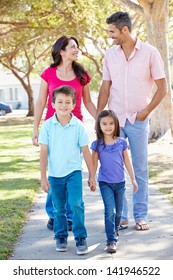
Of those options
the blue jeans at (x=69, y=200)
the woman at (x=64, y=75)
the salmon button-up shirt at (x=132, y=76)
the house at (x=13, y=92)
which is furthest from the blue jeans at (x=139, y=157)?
the house at (x=13, y=92)

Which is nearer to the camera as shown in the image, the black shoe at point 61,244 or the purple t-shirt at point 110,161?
the black shoe at point 61,244

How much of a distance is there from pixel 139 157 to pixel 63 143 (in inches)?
48.6

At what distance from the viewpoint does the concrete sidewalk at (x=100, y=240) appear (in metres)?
5.57

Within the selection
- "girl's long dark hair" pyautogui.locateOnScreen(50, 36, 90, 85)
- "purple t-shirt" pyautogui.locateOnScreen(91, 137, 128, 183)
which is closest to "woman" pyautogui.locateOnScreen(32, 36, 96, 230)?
"girl's long dark hair" pyautogui.locateOnScreen(50, 36, 90, 85)

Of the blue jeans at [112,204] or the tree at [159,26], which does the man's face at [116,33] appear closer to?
the blue jeans at [112,204]

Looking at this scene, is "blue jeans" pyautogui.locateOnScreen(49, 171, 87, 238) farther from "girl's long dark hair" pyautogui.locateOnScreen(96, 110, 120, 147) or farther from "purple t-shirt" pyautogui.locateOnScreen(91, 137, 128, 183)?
"girl's long dark hair" pyautogui.locateOnScreen(96, 110, 120, 147)

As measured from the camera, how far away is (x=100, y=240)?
6.15 meters

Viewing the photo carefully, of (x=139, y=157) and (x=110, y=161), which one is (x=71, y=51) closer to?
(x=110, y=161)

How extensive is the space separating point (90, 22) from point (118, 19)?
2305cm

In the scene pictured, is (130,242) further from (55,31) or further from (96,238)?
(55,31)

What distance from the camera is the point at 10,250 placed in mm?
5770

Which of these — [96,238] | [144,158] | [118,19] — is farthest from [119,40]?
[96,238]

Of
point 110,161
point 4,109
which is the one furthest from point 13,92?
point 110,161

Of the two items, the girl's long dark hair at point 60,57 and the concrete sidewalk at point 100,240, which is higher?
the girl's long dark hair at point 60,57
